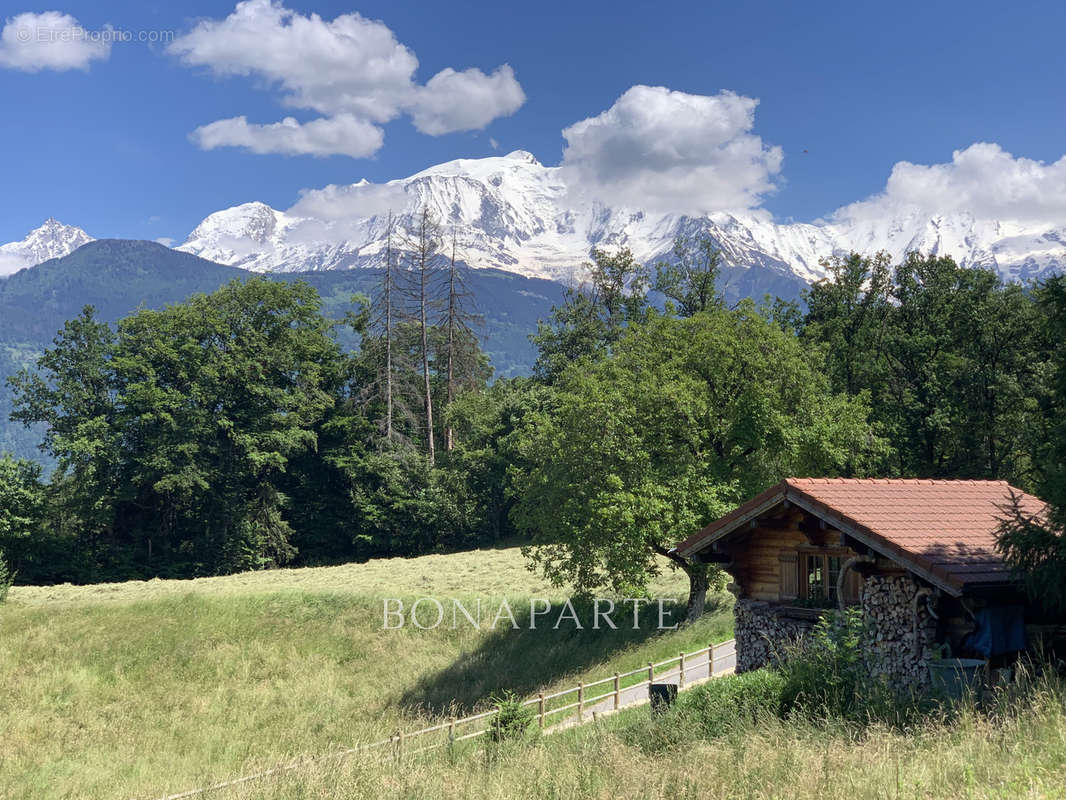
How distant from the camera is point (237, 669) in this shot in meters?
31.3

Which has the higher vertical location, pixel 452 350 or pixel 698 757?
pixel 452 350

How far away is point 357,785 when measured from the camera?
8914 millimetres

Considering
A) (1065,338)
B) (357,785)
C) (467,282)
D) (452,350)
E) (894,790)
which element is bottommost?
(357,785)

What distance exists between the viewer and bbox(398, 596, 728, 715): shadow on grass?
2733 cm

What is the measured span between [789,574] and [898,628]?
133 inches

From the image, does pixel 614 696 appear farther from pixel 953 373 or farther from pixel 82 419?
pixel 82 419

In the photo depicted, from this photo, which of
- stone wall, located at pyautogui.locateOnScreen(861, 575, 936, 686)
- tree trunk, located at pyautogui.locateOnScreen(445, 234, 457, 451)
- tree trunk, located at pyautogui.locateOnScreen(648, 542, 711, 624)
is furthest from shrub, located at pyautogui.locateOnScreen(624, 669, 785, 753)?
tree trunk, located at pyautogui.locateOnScreen(445, 234, 457, 451)

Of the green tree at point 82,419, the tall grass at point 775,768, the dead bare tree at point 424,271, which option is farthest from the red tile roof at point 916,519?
the green tree at point 82,419

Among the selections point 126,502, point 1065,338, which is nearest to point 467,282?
point 126,502

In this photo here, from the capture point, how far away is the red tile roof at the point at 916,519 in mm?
14070

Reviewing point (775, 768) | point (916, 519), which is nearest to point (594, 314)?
point (916, 519)

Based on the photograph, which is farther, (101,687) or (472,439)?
(472,439)

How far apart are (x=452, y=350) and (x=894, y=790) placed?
211ft

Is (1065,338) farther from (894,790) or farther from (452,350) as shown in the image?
(452,350)
